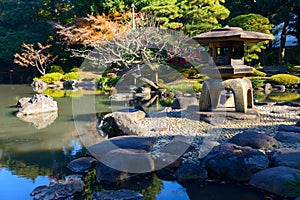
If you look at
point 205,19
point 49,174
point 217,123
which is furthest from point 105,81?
point 49,174

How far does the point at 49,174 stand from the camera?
4793 millimetres

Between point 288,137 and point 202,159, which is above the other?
point 288,137

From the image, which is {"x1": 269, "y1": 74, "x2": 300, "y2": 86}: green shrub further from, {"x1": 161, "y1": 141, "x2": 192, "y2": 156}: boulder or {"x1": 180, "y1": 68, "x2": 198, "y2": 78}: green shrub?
{"x1": 161, "y1": 141, "x2": 192, "y2": 156}: boulder

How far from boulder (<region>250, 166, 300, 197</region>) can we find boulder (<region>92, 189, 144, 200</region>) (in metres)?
1.47

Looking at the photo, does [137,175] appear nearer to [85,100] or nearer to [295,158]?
[295,158]

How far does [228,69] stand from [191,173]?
317cm

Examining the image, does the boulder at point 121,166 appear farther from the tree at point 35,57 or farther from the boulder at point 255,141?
the tree at point 35,57

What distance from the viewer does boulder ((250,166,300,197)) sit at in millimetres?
3573

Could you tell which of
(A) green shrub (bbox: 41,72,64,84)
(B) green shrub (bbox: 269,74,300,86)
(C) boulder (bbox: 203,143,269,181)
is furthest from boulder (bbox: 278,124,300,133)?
(A) green shrub (bbox: 41,72,64,84)

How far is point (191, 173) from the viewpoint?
4.27m

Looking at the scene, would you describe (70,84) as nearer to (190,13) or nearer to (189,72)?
(189,72)

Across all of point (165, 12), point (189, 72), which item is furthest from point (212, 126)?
point (165, 12)

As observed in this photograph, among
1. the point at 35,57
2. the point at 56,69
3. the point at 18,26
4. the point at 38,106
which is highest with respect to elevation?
the point at 18,26

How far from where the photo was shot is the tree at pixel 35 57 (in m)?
20.9
